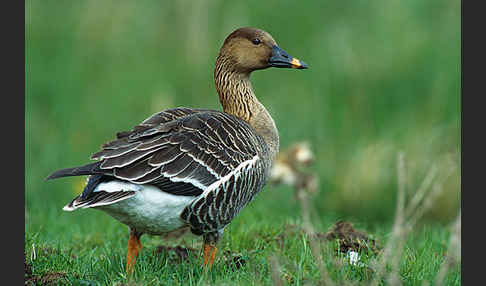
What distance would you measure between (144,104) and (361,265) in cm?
698

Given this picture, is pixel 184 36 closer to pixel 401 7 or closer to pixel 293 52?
pixel 293 52

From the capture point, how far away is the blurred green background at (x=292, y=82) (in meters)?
9.95

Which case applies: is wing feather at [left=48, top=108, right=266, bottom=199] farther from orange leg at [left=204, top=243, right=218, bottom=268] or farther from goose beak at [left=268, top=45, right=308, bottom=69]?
goose beak at [left=268, top=45, right=308, bottom=69]

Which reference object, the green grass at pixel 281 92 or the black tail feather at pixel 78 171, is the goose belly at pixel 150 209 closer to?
the black tail feather at pixel 78 171

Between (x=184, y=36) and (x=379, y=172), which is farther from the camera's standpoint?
(x=184, y=36)

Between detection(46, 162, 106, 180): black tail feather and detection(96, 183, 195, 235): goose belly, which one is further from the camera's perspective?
detection(96, 183, 195, 235): goose belly

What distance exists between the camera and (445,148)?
959 cm

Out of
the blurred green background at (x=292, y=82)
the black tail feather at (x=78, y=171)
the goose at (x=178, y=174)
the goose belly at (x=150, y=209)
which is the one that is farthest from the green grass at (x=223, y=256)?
the blurred green background at (x=292, y=82)

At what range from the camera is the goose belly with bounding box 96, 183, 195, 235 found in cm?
543

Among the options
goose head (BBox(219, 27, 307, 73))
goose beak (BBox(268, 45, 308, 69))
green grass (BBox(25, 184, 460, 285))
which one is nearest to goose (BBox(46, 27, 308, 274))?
green grass (BBox(25, 184, 460, 285))

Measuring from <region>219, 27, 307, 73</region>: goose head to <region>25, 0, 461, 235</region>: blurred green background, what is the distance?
3.09 m

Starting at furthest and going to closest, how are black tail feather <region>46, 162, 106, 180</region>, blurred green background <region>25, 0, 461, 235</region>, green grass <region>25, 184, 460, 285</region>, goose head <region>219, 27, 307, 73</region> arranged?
1. blurred green background <region>25, 0, 461, 235</region>
2. goose head <region>219, 27, 307, 73</region>
3. green grass <region>25, 184, 460, 285</region>
4. black tail feather <region>46, 162, 106, 180</region>

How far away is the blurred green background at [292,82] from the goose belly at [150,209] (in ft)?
10.2

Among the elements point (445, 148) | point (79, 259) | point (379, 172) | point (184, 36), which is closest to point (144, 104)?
point (184, 36)
